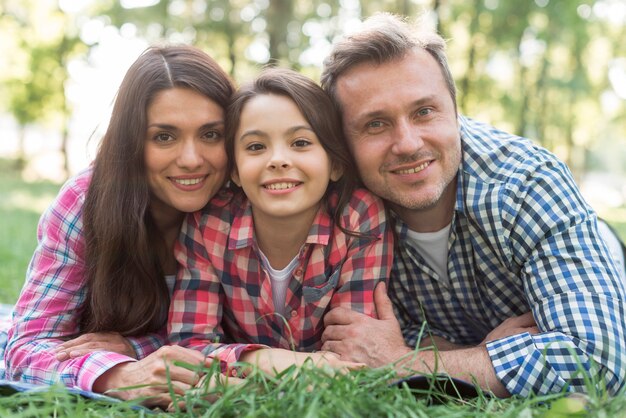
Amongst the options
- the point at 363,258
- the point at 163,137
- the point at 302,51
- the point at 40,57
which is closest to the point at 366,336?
the point at 363,258

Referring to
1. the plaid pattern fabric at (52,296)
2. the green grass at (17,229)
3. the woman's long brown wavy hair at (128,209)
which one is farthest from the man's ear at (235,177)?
the green grass at (17,229)

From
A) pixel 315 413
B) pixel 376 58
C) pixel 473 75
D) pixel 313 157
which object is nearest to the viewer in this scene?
pixel 315 413

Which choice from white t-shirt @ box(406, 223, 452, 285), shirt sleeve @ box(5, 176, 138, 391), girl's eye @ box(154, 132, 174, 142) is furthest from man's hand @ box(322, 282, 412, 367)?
shirt sleeve @ box(5, 176, 138, 391)

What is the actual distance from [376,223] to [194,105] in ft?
3.40

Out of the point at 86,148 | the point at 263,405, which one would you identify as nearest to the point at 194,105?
the point at 86,148

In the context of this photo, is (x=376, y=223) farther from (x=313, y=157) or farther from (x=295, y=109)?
(x=295, y=109)

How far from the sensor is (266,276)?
9.44ft

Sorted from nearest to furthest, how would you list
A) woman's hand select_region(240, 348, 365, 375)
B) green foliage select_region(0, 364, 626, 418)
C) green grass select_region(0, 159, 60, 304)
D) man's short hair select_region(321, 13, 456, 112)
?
green foliage select_region(0, 364, 626, 418) → woman's hand select_region(240, 348, 365, 375) → man's short hair select_region(321, 13, 456, 112) → green grass select_region(0, 159, 60, 304)

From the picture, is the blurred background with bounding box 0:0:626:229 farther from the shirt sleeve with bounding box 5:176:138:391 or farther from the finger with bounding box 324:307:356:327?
the finger with bounding box 324:307:356:327

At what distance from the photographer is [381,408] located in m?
1.82

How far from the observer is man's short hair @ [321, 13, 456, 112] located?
9.86 feet

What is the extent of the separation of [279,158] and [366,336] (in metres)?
0.86

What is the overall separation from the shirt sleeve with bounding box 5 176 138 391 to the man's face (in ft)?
4.66

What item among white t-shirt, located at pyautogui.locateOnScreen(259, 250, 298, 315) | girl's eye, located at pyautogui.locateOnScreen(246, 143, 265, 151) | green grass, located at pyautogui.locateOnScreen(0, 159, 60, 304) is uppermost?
girl's eye, located at pyautogui.locateOnScreen(246, 143, 265, 151)
